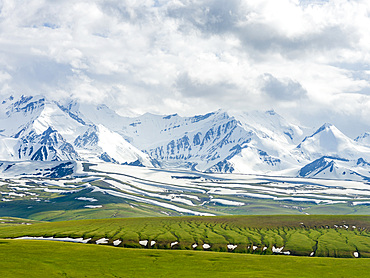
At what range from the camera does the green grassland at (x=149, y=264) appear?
7494cm

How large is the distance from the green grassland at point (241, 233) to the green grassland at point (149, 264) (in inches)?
1302

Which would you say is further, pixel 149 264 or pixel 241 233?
pixel 241 233

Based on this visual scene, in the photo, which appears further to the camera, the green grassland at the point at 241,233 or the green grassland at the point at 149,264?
the green grassland at the point at 241,233

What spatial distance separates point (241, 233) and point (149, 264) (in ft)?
233

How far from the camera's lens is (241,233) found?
493ft

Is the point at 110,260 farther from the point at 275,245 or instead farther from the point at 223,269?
the point at 275,245

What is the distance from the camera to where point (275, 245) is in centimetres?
13362

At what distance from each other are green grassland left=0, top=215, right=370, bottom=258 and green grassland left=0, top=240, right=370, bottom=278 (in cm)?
3307

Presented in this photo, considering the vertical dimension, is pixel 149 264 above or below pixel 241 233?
above

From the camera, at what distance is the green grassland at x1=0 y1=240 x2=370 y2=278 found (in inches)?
2950

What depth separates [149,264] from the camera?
84.1 metres

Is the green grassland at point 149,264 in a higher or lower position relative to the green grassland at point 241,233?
higher

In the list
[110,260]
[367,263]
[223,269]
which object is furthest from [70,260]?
[367,263]

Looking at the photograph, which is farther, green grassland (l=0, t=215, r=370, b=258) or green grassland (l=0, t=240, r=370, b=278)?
green grassland (l=0, t=215, r=370, b=258)
